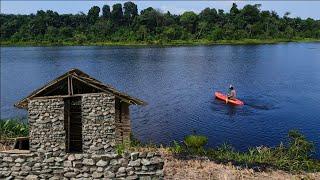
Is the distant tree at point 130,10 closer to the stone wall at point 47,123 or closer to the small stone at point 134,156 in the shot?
the stone wall at point 47,123

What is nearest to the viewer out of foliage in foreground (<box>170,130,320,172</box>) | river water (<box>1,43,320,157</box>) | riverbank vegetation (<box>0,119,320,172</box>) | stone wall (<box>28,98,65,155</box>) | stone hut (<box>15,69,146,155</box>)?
riverbank vegetation (<box>0,119,320,172</box>)

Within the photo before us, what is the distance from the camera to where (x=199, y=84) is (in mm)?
67125

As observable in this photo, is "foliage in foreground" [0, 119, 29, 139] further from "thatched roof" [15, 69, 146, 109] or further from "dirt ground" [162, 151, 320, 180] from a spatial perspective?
"dirt ground" [162, 151, 320, 180]

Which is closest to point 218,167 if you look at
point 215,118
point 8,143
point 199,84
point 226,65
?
point 8,143

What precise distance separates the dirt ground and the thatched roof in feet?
21.6

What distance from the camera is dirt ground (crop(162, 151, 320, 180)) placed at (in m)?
15.9

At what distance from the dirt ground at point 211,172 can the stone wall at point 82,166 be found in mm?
2069

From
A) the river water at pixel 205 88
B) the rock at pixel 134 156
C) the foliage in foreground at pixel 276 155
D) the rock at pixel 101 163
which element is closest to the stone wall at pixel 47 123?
Result: the foliage in foreground at pixel 276 155

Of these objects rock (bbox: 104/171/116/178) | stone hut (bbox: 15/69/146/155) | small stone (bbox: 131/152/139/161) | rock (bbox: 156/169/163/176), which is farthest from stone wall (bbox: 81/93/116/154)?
rock (bbox: 156/169/163/176)

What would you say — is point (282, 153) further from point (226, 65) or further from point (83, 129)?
point (226, 65)

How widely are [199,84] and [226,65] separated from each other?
21930 mm

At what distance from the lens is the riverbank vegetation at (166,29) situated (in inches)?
5866

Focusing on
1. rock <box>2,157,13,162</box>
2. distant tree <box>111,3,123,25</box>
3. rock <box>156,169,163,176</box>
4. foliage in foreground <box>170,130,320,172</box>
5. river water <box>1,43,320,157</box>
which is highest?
distant tree <box>111,3,123,25</box>

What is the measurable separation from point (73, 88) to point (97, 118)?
1.93 metres
